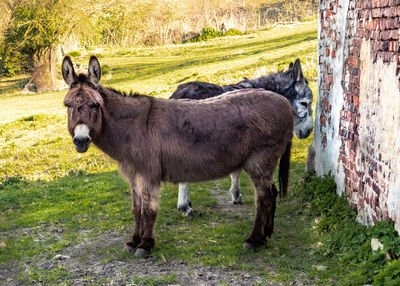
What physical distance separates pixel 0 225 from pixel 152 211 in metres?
2.95

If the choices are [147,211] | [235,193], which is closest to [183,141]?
[147,211]

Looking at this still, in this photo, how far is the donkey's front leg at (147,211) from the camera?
5.45 meters

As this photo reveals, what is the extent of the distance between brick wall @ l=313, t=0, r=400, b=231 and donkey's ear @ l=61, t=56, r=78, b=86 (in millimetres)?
3263

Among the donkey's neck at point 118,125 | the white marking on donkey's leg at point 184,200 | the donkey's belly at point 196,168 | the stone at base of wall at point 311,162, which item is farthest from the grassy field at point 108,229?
the donkey's belly at point 196,168

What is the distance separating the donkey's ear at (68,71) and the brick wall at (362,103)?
3263 millimetres

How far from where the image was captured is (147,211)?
5.49 metres

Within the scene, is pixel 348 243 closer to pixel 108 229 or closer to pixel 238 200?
pixel 238 200

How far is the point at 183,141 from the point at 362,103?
6.85ft

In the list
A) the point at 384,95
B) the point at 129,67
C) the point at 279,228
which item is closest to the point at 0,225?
the point at 279,228

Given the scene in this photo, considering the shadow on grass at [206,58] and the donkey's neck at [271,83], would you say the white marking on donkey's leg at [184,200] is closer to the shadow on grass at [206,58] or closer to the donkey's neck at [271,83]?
the donkey's neck at [271,83]

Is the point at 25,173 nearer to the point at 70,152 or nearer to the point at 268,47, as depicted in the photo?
the point at 70,152

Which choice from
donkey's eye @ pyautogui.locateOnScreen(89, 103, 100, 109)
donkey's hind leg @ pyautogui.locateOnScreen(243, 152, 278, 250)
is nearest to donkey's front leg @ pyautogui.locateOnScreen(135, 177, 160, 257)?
donkey's eye @ pyautogui.locateOnScreen(89, 103, 100, 109)

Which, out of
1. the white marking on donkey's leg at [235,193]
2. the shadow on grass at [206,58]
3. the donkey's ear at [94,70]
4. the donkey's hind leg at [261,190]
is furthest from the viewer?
the shadow on grass at [206,58]

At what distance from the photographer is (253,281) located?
4805 millimetres
